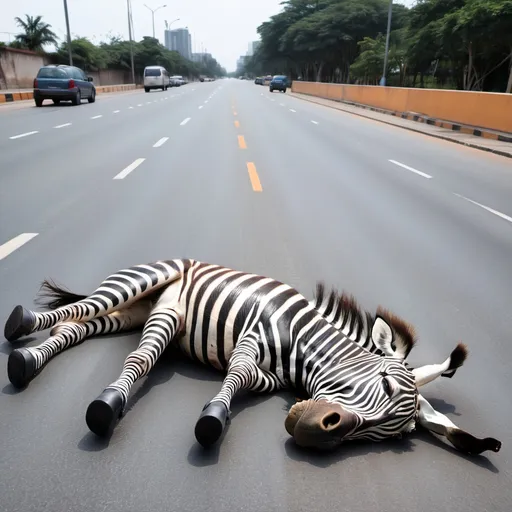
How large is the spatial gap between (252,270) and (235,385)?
2447mm

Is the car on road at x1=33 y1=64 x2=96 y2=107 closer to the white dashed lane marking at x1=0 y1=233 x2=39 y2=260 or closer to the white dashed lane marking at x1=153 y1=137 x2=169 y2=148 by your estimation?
the white dashed lane marking at x1=153 y1=137 x2=169 y2=148

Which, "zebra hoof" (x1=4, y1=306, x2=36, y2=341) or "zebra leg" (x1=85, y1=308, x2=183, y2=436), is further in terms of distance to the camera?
"zebra hoof" (x1=4, y1=306, x2=36, y2=341)

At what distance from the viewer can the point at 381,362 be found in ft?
8.41

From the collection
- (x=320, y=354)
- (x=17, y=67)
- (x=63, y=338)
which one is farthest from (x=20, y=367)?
(x=17, y=67)

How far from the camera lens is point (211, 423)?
2.45 metres

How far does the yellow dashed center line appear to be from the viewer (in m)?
8.92

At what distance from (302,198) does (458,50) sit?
29.2 meters

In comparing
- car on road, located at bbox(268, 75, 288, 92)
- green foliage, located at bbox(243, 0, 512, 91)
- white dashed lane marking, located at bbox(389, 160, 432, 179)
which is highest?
green foliage, located at bbox(243, 0, 512, 91)

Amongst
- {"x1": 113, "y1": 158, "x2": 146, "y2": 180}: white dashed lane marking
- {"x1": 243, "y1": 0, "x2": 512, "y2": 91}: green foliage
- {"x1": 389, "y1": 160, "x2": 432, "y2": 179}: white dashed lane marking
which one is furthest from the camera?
{"x1": 243, "y1": 0, "x2": 512, "y2": 91}: green foliage

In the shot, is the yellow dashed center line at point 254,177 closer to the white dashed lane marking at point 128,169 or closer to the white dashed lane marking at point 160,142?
the white dashed lane marking at point 128,169

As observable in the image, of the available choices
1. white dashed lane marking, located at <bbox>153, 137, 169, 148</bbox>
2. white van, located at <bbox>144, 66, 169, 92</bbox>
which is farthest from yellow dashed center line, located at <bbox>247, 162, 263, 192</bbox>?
white van, located at <bbox>144, 66, 169, 92</bbox>

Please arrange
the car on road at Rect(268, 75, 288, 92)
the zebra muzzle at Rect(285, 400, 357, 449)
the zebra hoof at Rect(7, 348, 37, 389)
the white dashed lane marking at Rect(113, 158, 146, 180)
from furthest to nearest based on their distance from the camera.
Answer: the car on road at Rect(268, 75, 288, 92) → the white dashed lane marking at Rect(113, 158, 146, 180) → the zebra hoof at Rect(7, 348, 37, 389) → the zebra muzzle at Rect(285, 400, 357, 449)

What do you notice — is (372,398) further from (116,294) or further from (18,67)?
(18,67)

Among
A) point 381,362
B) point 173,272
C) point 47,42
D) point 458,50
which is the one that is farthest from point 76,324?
point 47,42
